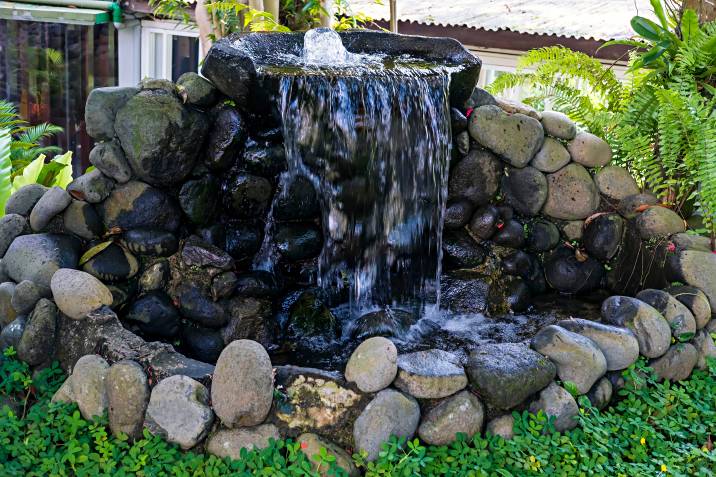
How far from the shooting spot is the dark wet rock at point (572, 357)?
3803 mm

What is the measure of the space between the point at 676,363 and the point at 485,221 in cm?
178

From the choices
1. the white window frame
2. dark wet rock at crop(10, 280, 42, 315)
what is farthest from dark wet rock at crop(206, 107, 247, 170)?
the white window frame

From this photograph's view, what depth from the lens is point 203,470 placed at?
3.35m

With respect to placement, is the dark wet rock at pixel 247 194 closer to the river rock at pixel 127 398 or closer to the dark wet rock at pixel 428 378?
the river rock at pixel 127 398

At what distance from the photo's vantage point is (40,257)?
4.20m

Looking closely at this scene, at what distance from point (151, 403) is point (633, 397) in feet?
8.41

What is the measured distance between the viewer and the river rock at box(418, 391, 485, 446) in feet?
11.5

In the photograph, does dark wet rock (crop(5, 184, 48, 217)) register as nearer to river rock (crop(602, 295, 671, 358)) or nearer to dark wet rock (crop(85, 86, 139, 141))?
dark wet rock (crop(85, 86, 139, 141))

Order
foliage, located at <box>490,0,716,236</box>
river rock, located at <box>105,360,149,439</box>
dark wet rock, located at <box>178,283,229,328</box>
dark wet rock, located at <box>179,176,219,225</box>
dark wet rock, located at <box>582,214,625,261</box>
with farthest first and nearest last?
dark wet rock, located at <box>582,214,625,261</box>
foliage, located at <box>490,0,716,236</box>
dark wet rock, located at <box>179,176,219,225</box>
dark wet rock, located at <box>178,283,229,328</box>
river rock, located at <box>105,360,149,439</box>

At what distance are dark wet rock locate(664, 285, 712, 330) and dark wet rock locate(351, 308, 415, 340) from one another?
170 cm

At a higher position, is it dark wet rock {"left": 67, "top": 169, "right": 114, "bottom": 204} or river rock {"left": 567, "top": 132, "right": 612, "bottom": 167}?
river rock {"left": 567, "top": 132, "right": 612, "bottom": 167}

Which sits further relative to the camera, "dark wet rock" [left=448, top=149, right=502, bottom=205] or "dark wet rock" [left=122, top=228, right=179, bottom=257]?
"dark wet rock" [left=448, top=149, right=502, bottom=205]

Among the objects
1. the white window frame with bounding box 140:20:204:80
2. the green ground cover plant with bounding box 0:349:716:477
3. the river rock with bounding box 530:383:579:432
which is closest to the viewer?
the green ground cover plant with bounding box 0:349:716:477

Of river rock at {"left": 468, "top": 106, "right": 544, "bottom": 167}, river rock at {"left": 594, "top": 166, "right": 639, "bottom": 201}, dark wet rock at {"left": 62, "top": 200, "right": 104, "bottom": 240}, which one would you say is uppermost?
river rock at {"left": 468, "top": 106, "right": 544, "bottom": 167}
